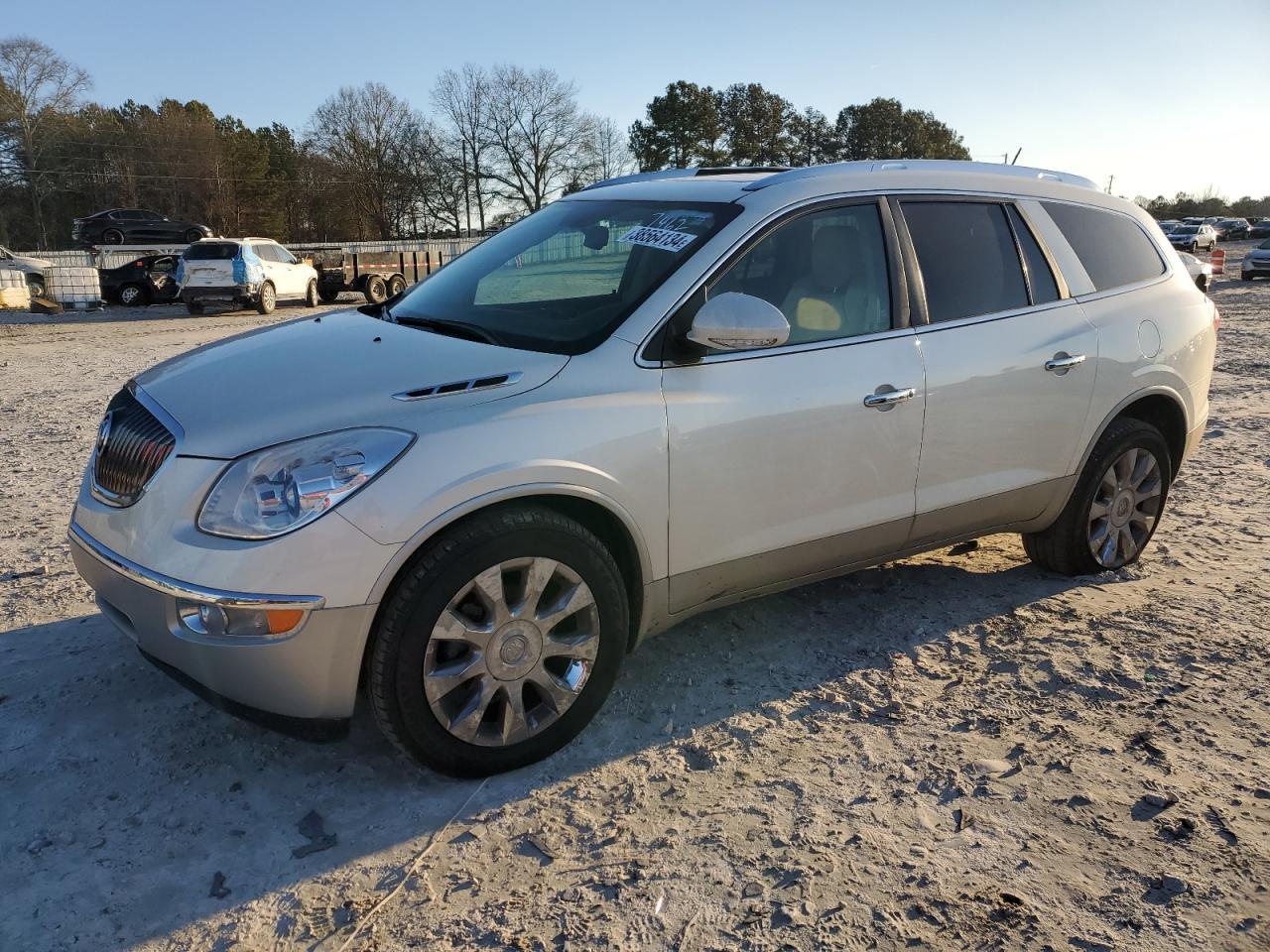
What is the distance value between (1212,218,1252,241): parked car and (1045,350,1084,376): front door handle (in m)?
73.2

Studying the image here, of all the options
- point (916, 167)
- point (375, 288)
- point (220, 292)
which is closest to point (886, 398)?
point (916, 167)

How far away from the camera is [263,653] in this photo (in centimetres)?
260

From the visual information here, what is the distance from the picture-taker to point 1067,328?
162 inches

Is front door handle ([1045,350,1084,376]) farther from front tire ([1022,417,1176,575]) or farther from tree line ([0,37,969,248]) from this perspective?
tree line ([0,37,969,248])

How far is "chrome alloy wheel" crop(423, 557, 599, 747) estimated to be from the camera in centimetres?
281

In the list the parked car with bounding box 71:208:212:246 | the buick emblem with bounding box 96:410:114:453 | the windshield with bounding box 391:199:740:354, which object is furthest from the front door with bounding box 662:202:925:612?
the parked car with bounding box 71:208:212:246

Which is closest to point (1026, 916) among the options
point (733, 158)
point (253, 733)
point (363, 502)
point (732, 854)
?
point (732, 854)

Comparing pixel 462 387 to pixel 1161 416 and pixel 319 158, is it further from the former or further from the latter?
pixel 319 158

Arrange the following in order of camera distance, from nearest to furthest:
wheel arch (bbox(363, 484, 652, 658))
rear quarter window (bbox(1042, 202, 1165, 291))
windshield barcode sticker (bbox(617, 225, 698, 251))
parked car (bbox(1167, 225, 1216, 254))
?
wheel arch (bbox(363, 484, 652, 658)) < windshield barcode sticker (bbox(617, 225, 698, 251)) < rear quarter window (bbox(1042, 202, 1165, 291)) < parked car (bbox(1167, 225, 1216, 254))

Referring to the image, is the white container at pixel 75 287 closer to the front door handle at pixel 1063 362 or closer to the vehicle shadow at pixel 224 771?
the vehicle shadow at pixel 224 771

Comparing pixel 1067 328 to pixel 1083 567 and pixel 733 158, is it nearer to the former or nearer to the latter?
pixel 1083 567

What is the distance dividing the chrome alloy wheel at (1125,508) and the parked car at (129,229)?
36.6 metres

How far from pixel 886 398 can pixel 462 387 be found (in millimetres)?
1581

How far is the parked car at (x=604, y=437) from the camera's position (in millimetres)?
2648
